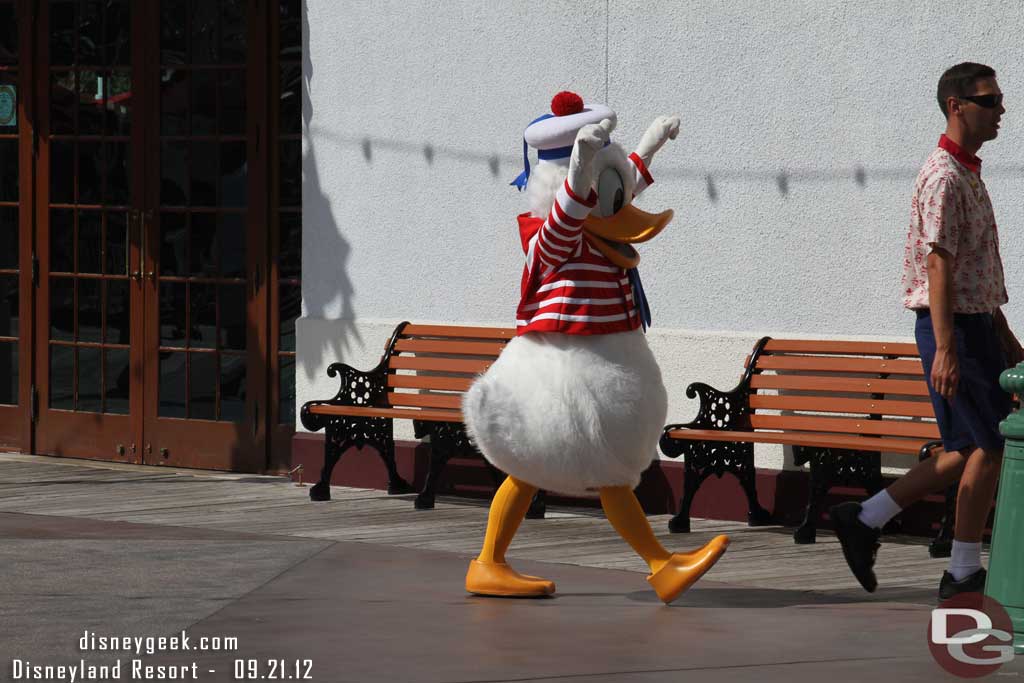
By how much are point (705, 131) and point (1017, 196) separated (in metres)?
1.57

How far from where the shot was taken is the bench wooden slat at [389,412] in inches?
351

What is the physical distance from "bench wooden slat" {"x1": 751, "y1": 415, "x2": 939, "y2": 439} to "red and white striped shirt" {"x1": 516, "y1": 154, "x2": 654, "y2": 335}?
198 cm

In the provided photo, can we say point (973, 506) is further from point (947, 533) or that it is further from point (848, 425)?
point (848, 425)

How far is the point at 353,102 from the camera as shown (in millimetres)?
9852

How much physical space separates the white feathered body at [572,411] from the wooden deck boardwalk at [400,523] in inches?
38.8

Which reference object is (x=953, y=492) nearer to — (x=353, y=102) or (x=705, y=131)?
(x=705, y=131)

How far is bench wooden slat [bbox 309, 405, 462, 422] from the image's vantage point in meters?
8.92

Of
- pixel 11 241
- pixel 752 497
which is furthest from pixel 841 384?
pixel 11 241

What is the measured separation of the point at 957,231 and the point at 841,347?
2.21 m

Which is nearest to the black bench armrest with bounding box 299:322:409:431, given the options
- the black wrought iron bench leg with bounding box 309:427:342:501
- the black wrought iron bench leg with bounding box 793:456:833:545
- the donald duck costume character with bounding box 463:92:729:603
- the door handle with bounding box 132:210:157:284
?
the black wrought iron bench leg with bounding box 309:427:342:501

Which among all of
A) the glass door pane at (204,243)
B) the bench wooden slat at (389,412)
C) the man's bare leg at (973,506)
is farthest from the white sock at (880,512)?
the glass door pane at (204,243)

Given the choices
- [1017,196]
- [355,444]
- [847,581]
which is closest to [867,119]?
[1017,196]

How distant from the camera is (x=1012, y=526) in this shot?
5293mm

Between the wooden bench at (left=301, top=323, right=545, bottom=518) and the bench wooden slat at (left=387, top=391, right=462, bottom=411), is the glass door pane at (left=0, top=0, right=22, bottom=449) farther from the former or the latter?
the bench wooden slat at (left=387, top=391, right=462, bottom=411)
